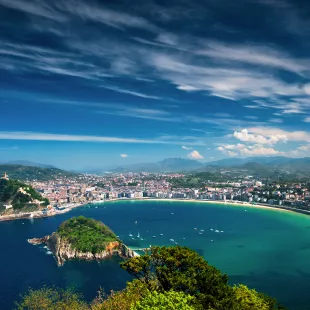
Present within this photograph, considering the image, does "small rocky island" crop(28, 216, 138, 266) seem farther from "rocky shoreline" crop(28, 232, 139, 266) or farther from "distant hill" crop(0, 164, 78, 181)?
"distant hill" crop(0, 164, 78, 181)

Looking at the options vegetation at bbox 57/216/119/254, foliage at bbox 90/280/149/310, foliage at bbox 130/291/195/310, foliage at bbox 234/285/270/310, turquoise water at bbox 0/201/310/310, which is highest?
foliage at bbox 130/291/195/310

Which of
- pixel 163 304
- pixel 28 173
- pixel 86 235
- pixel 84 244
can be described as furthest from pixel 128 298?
pixel 28 173

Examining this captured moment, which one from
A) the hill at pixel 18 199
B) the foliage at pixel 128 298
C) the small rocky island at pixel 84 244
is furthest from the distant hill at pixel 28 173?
the foliage at pixel 128 298

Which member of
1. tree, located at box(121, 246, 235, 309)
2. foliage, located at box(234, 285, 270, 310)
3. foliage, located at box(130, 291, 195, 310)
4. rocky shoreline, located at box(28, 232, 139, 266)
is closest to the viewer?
foliage, located at box(130, 291, 195, 310)

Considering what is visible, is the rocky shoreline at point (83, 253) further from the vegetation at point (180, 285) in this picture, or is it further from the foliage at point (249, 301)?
the foliage at point (249, 301)

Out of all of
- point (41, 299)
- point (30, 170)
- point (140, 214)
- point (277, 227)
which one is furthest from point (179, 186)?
point (41, 299)

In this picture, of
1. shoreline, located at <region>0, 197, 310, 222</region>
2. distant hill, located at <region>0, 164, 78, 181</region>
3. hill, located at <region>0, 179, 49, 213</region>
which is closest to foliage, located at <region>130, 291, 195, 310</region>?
shoreline, located at <region>0, 197, 310, 222</region>
